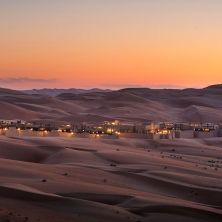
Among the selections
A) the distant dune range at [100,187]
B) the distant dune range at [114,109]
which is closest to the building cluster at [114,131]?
the distant dune range at [100,187]

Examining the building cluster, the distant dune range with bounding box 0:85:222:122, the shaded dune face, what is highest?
the distant dune range with bounding box 0:85:222:122

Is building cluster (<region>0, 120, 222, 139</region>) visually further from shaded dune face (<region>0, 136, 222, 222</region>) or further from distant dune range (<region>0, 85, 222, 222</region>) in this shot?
shaded dune face (<region>0, 136, 222, 222</region>)

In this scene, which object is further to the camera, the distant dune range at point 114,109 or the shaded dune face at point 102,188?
the distant dune range at point 114,109

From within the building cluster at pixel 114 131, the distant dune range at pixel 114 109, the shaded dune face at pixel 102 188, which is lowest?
the shaded dune face at pixel 102 188

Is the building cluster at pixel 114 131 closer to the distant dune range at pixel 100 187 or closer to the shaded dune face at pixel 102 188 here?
the distant dune range at pixel 100 187

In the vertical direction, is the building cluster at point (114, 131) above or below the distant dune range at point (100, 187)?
above

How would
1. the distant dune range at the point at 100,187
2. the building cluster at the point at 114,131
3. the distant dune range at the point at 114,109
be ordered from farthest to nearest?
the distant dune range at the point at 114,109
the building cluster at the point at 114,131
the distant dune range at the point at 100,187

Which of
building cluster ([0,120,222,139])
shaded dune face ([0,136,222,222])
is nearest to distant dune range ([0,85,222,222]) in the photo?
shaded dune face ([0,136,222,222])

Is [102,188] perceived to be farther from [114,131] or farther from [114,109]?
[114,109]
